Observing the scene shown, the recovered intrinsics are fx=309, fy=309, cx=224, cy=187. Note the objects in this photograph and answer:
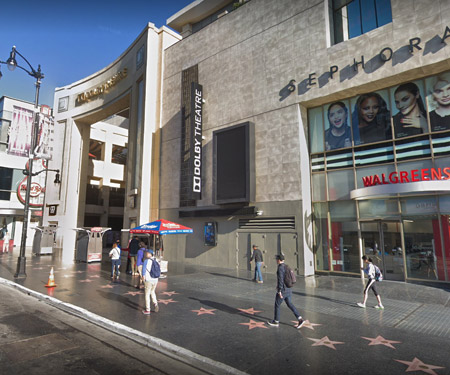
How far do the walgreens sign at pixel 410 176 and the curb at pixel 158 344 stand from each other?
1311 cm

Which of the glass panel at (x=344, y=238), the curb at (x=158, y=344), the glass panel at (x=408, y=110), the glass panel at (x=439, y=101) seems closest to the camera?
the curb at (x=158, y=344)

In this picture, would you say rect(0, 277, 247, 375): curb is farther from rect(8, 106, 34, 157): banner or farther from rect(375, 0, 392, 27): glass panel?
rect(375, 0, 392, 27): glass panel

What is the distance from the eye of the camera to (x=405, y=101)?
633 inches

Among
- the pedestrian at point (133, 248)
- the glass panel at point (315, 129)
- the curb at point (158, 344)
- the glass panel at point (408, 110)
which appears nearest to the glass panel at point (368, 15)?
the glass panel at point (408, 110)

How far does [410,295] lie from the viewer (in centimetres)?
1245

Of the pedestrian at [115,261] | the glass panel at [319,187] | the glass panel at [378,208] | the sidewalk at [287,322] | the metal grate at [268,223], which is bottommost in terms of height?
the sidewalk at [287,322]

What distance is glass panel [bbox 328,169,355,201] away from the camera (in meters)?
17.5

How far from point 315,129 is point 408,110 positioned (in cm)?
512

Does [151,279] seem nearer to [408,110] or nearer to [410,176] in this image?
[410,176]

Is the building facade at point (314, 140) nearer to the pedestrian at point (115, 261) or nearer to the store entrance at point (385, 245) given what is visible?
the store entrance at point (385, 245)

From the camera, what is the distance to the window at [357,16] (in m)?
→ 16.7

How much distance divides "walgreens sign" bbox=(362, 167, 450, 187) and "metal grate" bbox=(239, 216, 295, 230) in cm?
473

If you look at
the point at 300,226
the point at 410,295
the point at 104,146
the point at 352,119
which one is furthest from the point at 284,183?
the point at 104,146

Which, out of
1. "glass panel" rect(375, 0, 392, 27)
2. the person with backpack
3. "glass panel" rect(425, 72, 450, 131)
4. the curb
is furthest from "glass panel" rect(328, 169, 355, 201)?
the curb
